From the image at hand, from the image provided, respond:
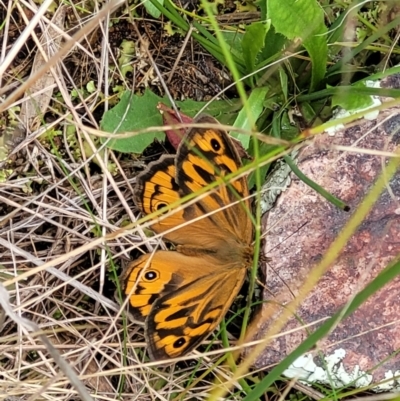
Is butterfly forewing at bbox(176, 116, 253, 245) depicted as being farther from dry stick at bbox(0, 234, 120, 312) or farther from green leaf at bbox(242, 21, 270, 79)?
dry stick at bbox(0, 234, 120, 312)

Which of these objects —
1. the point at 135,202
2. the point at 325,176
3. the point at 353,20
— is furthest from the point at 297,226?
the point at 353,20

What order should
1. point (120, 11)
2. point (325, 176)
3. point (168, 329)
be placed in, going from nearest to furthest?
point (168, 329) → point (325, 176) → point (120, 11)

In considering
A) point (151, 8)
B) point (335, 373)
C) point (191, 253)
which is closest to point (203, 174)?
point (191, 253)

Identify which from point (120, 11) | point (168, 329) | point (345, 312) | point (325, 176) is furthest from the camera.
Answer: point (120, 11)

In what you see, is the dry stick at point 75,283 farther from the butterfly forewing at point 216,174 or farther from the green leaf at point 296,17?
the green leaf at point 296,17

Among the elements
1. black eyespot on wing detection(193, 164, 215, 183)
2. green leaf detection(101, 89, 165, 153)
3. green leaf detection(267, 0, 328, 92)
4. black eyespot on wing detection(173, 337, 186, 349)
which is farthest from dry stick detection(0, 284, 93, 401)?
green leaf detection(267, 0, 328, 92)

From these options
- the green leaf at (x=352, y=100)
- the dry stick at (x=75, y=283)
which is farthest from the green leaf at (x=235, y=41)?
the dry stick at (x=75, y=283)

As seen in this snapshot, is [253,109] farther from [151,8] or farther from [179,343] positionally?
[179,343]

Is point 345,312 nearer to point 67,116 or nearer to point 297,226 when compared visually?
point 297,226
